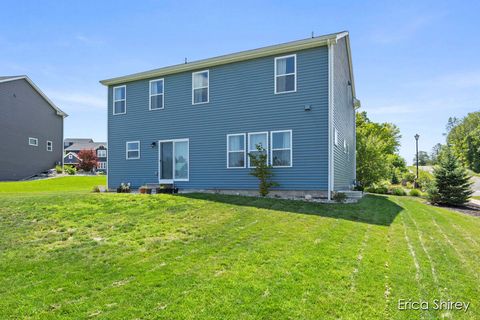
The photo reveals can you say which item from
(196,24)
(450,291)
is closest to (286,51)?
(196,24)

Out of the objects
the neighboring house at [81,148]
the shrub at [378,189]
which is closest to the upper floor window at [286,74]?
the shrub at [378,189]

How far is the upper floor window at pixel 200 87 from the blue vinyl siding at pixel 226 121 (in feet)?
0.71

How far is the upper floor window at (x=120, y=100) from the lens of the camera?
15.3 m

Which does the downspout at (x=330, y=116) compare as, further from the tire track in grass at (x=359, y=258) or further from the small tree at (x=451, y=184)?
the small tree at (x=451, y=184)

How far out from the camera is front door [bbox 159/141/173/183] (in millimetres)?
14000

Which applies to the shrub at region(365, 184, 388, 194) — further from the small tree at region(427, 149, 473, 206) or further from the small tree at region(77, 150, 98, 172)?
the small tree at region(77, 150, 98, 172)

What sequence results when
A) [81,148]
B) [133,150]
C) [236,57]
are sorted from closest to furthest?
1. [236,57]
2. [133,150]
3. [81,148]

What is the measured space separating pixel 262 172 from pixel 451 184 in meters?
9.01

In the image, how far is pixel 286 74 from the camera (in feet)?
37.8

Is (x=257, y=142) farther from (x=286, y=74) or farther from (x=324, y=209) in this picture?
(x=324, y=209)

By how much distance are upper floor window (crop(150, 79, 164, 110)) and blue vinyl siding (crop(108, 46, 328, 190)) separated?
27cm

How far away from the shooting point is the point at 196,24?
44.9 ft

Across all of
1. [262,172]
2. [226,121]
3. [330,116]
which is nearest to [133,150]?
[226,121]

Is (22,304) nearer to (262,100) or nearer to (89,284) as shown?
(89,284)
